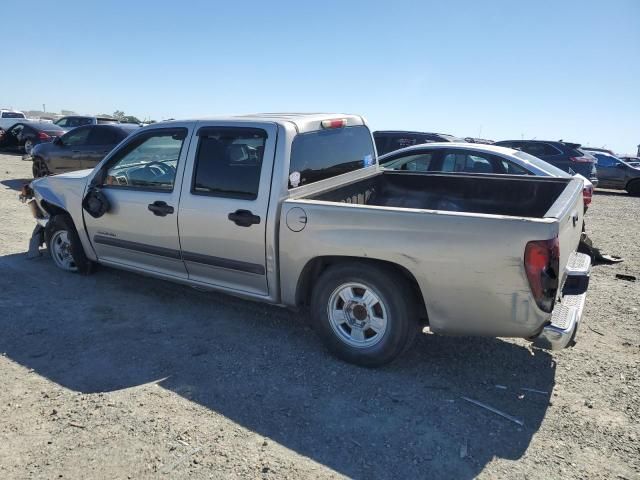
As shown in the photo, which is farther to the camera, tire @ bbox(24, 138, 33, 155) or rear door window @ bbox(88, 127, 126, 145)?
tire @ bbox(24, 138, 33, 155)

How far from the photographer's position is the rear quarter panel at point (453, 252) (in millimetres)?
2885

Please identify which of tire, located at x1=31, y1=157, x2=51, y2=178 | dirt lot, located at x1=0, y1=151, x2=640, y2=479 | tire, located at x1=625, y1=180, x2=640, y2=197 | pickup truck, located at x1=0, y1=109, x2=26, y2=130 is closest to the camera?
dirt lot, located at x1=0, y1=151, x2=640, y2=479

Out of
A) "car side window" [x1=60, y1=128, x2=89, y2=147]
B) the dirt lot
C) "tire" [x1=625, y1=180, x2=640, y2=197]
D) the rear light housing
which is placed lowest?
the dirt lot

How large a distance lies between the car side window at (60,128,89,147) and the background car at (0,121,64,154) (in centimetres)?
676

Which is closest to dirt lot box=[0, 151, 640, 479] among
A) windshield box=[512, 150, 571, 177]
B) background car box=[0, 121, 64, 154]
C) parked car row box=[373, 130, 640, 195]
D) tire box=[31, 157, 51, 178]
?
windshield box=[512, 150, 571, 177]

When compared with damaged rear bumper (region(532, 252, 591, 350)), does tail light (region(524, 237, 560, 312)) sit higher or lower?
higher

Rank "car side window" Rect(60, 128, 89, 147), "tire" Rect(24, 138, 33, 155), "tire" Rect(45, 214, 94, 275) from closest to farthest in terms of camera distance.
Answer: "tire" Rect(45, 214, 94, 275) < "car side window" Rect(60, 128, 89, 147) < "tire" Rect(24, 138, 33, 155)

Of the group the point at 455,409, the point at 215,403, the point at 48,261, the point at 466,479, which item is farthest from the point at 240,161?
the point at 48,261

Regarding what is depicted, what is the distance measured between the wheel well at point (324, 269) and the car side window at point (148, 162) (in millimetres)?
1515

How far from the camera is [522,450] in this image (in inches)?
107

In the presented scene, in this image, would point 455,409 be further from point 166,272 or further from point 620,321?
point 166,272

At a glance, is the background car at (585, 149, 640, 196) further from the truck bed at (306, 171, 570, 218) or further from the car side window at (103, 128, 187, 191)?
the car side window at (103, 128, 187, 191)

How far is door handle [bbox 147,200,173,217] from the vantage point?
425 cm

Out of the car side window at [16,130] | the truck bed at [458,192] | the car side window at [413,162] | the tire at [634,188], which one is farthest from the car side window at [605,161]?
the car side window at [16,130]
